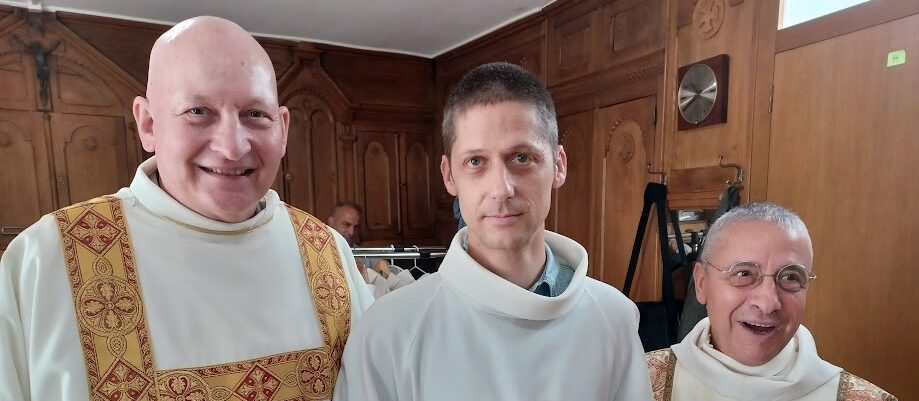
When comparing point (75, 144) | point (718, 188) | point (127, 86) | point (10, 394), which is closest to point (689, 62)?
point (718, 188)

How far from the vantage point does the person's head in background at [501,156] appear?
1.01 meters

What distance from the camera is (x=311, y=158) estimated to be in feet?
16.0

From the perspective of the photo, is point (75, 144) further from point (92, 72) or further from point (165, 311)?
point (165, 311)

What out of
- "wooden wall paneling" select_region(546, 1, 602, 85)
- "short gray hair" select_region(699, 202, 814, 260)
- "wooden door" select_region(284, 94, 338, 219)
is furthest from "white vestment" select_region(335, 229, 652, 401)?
"wooden door" select_region(284, 94, 338, 219)

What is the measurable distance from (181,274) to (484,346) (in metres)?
0.70

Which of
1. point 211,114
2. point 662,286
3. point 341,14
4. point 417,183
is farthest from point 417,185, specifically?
point 211,114

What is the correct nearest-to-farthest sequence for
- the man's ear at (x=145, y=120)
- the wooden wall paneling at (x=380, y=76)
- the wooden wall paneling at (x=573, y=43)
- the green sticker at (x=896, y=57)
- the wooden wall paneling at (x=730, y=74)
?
the man's ear at (x=145, y=120) → the green sticker at (x=896, y=57) → the wooden wall paneling at (x=730, y=74) → the wooden wall paneling at (x=573, y=43) → the wooden wall paneling at (x=380, y=76)

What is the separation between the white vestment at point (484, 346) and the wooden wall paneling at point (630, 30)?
2.47m

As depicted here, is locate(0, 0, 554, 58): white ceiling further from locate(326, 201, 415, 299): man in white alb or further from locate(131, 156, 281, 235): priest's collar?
locate(131, 156, 281, 235): priest's collar

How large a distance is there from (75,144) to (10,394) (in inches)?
156

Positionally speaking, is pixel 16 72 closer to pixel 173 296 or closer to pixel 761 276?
pixel 173 296

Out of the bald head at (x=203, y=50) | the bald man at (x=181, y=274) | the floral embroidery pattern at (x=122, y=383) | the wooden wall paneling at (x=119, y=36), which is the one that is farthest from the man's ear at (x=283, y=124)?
the wooden wall paneling at (x=119, y=36)

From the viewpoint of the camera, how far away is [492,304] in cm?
106

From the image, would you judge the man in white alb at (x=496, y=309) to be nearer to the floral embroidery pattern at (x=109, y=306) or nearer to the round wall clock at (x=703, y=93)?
the floral embroidery pattern at (x=109, y=306)
